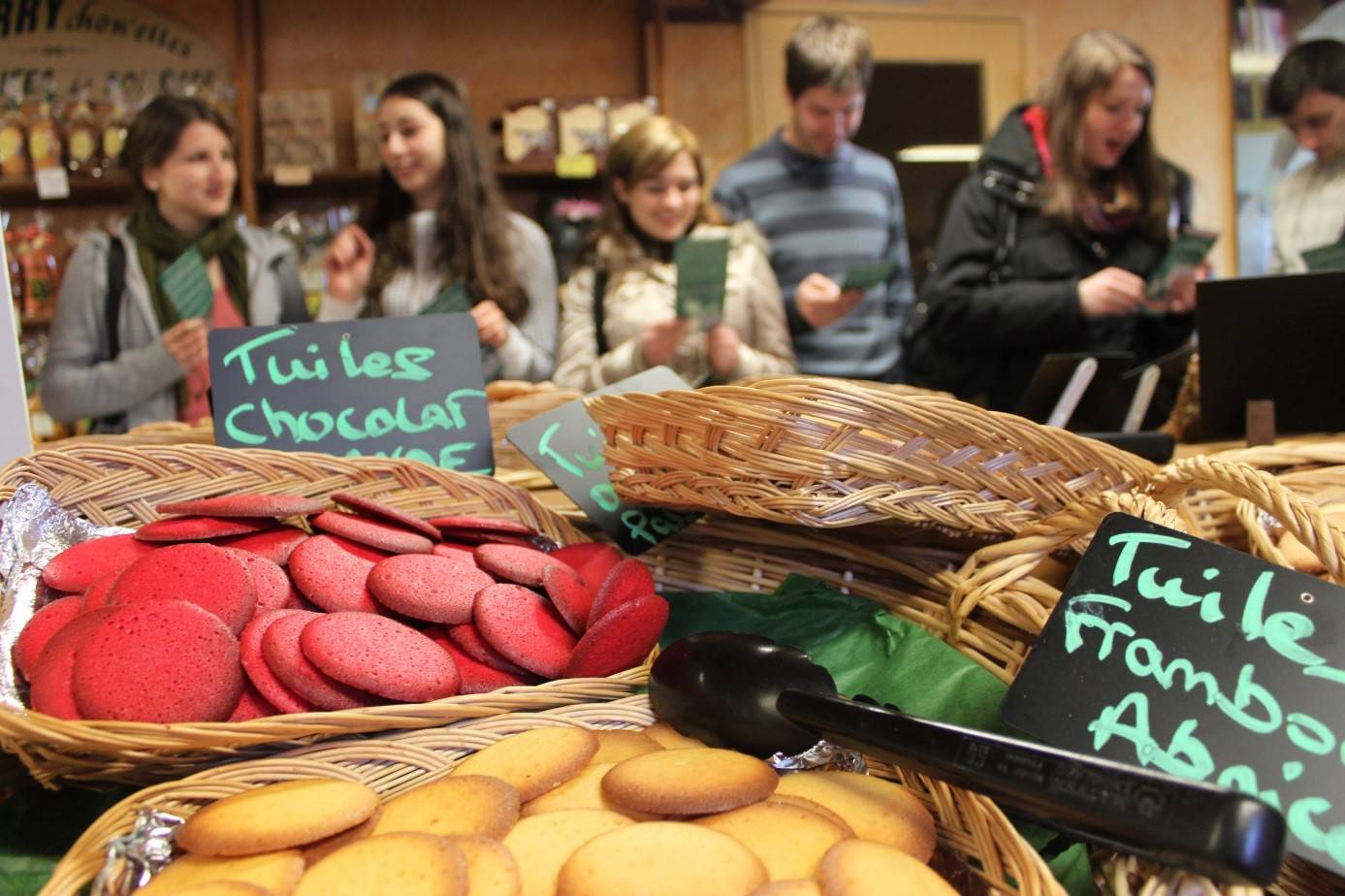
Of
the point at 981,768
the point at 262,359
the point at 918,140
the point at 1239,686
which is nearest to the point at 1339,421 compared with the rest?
the point at 1239,686

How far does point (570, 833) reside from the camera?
67 centimetres

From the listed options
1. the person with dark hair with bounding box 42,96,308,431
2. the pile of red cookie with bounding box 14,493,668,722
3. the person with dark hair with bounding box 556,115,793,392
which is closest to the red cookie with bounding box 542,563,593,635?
the pile of red cookie with bounding box 14,493,668,722

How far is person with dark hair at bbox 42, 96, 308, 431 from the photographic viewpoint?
7.93 feet

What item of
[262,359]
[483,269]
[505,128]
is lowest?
[262,359]

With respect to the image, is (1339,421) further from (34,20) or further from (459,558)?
(34,20)

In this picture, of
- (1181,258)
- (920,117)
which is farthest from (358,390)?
(920,117)

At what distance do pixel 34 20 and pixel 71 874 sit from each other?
4295 mm

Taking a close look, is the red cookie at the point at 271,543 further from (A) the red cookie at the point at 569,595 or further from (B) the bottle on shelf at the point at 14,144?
(B) the bottle on shelf at the point at 14,144

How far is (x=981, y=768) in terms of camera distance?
0.60m

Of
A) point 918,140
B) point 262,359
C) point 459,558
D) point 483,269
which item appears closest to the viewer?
point 459,558

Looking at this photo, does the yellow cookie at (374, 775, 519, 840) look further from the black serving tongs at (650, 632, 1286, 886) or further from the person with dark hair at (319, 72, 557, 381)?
the person with dark hair at (319, 72, 557, 381)

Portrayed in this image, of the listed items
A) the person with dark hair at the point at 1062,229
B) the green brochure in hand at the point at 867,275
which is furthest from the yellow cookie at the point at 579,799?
the person with dark hair at the point at 1062,229

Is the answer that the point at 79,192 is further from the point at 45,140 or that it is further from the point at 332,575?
the point at 332,575

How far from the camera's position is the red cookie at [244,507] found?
952 millimetres
